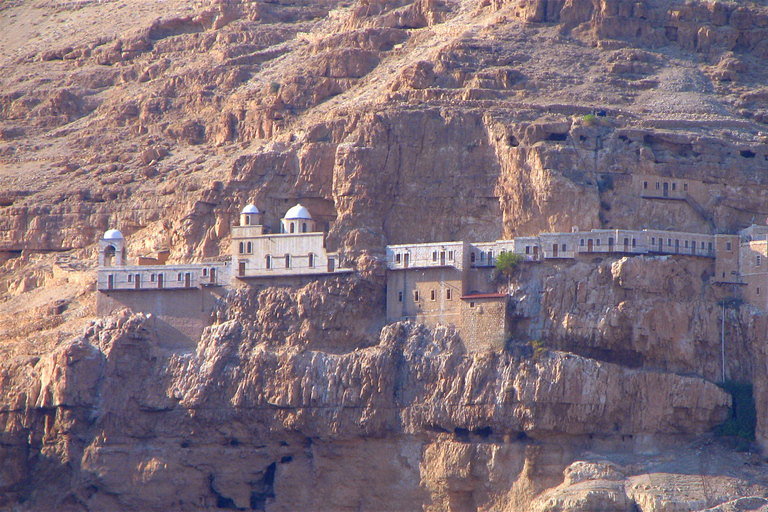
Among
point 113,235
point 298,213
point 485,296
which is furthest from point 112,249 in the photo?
point 485,296

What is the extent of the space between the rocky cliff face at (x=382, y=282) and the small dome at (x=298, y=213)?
1887 mm

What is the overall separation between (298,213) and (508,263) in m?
11.0

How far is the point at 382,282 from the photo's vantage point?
94.4 metres

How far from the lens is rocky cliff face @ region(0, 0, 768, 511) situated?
90562mm

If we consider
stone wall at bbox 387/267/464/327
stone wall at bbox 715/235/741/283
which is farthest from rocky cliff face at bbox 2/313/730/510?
stone wall at bbox 715/235/741/283

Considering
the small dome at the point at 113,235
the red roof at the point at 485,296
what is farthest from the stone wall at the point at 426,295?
the small dome at the point at 113,235

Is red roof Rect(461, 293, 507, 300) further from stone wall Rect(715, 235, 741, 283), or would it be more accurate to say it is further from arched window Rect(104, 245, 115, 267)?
arched window Rect(104, 245, 115, 267)

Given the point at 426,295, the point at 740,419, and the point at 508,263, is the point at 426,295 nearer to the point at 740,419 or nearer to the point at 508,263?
the point at 508,263

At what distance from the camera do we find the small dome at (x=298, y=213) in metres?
95.8

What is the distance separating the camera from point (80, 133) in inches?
4353

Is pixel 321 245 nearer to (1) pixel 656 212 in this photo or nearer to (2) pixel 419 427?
(2) pixel 419 427

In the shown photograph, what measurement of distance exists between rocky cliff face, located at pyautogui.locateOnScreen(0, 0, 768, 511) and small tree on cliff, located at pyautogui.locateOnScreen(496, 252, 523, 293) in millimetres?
581

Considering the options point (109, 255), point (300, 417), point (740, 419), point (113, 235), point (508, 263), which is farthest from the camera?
point (113, 235)

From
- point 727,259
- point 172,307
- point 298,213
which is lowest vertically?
point 172,307
